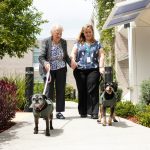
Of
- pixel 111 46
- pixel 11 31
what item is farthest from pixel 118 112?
pixel 111 46

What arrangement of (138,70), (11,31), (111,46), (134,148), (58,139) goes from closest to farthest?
(134,148) < (58,139) < (138,70) < (11,31) < (111,46)

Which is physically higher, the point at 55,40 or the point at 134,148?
the point at 55,40

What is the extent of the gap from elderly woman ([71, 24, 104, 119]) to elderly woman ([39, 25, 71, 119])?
0.29m

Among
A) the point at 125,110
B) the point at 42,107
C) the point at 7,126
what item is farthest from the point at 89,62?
the point at 125,110

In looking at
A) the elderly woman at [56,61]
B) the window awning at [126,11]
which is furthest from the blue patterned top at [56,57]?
the window awning at [126,11]

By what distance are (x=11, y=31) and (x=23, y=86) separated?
4.25 m

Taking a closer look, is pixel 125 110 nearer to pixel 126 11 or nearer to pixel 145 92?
pixel 145 92

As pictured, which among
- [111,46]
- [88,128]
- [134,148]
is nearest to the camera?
[134,148]

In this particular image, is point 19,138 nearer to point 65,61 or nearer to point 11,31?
point 65,61

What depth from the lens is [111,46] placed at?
2519 centimetres

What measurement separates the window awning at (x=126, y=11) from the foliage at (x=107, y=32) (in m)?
8.12

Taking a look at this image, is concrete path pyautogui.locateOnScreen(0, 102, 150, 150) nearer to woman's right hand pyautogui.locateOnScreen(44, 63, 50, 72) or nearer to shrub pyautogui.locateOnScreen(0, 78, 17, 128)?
shrub pyautogui.locateOnScreen(0, 78, 17, 128)

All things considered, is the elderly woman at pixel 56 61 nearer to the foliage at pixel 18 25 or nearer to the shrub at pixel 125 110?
the shrub at pixel 125 110

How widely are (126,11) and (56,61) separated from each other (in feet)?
16.8
